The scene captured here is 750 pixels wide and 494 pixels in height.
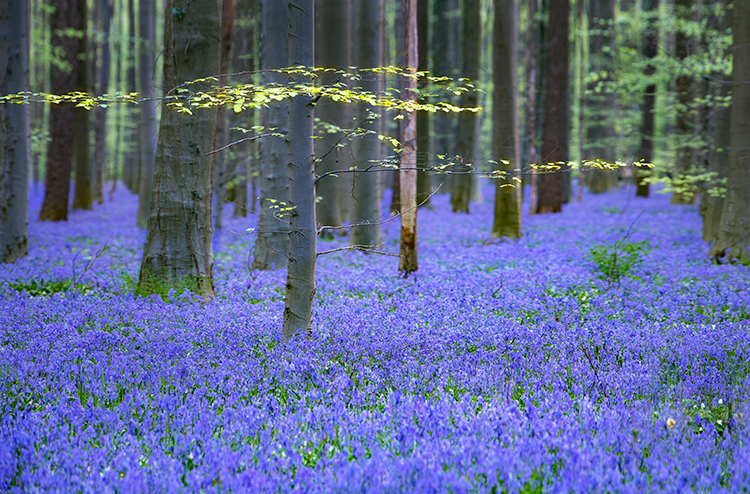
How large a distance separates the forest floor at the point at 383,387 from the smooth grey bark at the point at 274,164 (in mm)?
1703

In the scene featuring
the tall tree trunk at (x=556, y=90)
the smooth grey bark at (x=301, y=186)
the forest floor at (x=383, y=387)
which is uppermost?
the tall tree trunk at (x=556, y=90)

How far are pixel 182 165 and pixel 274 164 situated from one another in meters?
3.07

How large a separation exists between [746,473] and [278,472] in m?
2.56

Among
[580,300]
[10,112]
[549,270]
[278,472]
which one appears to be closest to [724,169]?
[549,270]

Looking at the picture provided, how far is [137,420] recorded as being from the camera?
3727 mm

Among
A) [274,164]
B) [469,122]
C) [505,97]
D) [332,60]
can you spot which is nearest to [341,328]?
[274,164]

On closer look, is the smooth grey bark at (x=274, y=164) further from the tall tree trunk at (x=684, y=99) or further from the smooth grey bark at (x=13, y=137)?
the tall tree trunk at (x=684, y=99)

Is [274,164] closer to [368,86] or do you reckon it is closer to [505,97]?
[368,86]

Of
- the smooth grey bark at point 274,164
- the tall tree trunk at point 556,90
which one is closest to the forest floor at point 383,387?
the smooth grey bark at point 274,164

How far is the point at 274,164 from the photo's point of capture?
10.5 m

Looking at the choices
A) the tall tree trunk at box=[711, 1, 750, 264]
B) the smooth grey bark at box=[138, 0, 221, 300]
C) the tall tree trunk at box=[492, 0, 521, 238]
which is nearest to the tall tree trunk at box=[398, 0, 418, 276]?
the smooth grey bark at box=[138, 0, 221, 300]

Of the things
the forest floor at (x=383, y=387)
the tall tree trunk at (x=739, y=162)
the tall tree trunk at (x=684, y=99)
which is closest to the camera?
the forest floor at (x=383, y=387)

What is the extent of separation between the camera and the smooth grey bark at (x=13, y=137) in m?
10.3

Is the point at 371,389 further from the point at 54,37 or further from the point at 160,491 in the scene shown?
the point at 54,37
